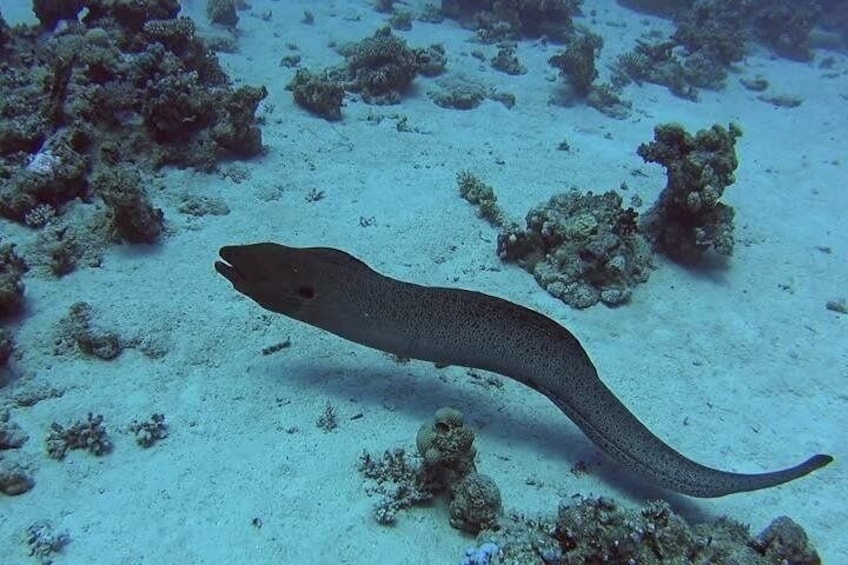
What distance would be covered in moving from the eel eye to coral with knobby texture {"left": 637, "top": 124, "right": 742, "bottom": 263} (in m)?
5.00

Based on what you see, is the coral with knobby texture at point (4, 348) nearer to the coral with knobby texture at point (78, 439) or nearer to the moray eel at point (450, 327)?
the coral with knobby texture at point (78, 439)

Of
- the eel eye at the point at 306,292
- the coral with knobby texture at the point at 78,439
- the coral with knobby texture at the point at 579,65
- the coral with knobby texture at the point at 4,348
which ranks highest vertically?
the eel eye at the point at 306,292

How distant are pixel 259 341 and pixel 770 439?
15.9 feet

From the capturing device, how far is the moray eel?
4.59 meters

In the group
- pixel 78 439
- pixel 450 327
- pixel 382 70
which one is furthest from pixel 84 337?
pixel 382 70

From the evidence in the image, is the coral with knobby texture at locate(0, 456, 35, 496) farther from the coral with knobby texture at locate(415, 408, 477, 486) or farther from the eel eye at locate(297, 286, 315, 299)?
the coral with knobby texture at locate(415, 408, 477, 486)

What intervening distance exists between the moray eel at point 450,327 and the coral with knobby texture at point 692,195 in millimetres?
3663

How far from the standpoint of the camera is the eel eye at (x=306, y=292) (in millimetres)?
4738

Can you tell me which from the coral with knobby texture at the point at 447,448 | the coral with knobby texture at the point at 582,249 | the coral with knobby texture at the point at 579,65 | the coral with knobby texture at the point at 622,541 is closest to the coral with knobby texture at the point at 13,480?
the coral with knobby texture at the point at 447,448

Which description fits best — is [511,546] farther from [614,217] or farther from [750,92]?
[750,92]

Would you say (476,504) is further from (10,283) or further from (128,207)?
(128,207)

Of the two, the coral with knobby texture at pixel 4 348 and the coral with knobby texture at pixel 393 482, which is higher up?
the coral with knobby texture at pixel 4 348

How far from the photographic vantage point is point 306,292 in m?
4.76

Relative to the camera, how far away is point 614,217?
6844mm
